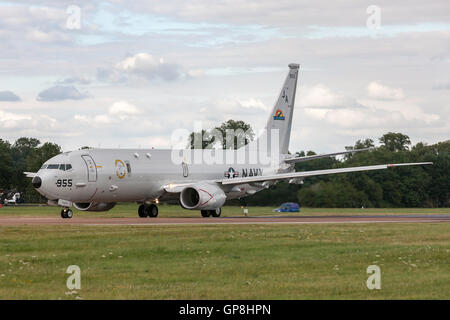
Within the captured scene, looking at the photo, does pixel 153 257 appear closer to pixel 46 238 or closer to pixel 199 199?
pixel 46 238

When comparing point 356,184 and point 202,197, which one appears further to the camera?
point 356,184

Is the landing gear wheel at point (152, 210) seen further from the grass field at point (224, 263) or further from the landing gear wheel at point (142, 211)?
the grass field at point (224, 263)

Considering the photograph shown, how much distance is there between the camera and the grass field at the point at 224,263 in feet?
61.7

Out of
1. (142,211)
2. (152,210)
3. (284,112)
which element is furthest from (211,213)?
(284,112)

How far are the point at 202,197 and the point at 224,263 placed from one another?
29479mm

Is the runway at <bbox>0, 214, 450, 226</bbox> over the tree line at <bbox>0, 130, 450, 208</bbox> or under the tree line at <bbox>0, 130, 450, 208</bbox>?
under

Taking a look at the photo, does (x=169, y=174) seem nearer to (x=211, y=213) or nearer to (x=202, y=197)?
(x=211, y=213)

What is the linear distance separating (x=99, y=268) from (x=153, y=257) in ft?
10.4

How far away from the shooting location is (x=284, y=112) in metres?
66.8

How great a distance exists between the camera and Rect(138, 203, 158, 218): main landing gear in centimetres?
5653

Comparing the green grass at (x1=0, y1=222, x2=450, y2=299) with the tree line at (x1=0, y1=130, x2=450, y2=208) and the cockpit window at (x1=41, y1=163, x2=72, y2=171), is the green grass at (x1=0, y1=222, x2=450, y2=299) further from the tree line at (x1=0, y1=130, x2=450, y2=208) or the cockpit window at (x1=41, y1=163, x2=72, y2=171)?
the tree line at (x1=0, y1=130, x2=450, y2=208)

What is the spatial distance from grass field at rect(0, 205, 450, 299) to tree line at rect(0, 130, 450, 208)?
47982mm

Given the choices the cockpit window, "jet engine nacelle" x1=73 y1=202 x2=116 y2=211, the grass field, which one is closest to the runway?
the cockpit window
